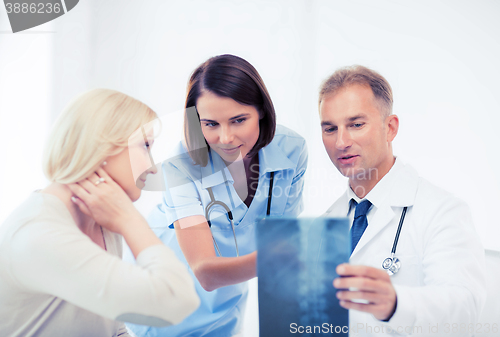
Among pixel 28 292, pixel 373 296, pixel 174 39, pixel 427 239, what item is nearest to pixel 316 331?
pixel 373 296

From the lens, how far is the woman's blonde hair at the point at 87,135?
31.7 inches

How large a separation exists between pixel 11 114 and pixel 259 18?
0.78 metres

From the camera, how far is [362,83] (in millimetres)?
1045

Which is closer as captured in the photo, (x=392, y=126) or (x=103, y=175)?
(x=103, y=175)

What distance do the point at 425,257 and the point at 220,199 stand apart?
23.1 inches

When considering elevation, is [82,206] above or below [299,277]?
above

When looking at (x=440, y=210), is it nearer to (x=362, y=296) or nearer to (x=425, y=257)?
(x=425, y=257)

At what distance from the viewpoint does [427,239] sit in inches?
39.2

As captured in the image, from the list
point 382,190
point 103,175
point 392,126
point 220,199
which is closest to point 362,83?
point 392,126

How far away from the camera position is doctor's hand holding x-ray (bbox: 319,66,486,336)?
88cm

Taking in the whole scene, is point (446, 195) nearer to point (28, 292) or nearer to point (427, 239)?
point (427, 239)

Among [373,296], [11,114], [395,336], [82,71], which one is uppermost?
[82,71]

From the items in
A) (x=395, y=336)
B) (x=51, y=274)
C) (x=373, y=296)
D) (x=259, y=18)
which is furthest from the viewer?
(x=259, y=18)

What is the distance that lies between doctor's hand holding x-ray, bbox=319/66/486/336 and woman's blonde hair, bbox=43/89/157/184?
0.56 m
